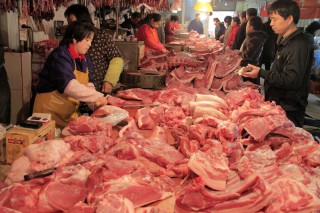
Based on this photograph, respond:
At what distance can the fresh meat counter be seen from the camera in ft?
5.82

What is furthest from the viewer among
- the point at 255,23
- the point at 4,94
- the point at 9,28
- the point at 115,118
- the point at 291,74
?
the point at 255,23

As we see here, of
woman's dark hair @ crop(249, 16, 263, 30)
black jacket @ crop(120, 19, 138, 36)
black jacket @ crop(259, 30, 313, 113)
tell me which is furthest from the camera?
black jacket @ crop(120, 19, 138, 36)

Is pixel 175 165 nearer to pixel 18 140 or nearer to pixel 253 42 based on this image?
pixel 18 140

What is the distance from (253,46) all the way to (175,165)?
6.99 m

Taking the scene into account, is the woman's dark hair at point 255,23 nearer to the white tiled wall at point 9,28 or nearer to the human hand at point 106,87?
the human hand at point 106,87

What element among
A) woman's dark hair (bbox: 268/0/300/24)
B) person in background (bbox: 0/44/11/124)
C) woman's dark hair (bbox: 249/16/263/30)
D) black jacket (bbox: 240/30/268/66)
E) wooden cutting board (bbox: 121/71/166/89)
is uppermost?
woman's dark hair (bbox: 249/16/263/30)

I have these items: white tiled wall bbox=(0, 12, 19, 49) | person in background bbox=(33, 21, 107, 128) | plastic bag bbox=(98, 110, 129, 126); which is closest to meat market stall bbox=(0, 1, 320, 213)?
plastic bag bbox=(98, 110, 129, 126)

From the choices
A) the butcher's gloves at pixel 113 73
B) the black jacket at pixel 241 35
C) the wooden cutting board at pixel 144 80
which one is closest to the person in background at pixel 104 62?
the butcher's gloves at pixel 113 73

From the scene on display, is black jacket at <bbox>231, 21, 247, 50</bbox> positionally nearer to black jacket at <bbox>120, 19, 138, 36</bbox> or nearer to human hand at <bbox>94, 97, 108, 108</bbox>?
black jacket at <bbox>120, 19, 138, 36</bbox>

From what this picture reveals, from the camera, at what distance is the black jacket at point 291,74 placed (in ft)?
13.0

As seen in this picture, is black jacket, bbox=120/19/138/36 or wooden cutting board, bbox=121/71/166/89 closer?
wooden cutting board, bbox=121/71/166/89

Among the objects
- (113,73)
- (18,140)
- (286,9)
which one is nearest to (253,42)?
(286,9)

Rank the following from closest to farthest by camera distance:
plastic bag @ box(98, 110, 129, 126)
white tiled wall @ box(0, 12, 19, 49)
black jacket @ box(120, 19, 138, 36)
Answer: plastic bag @ box(98, 110, 129, 126), white tiled wall @ box(0, 12, 19, 49), black jacket @ box(120, 19, 138, 36)

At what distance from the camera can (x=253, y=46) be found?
27.7 feet
